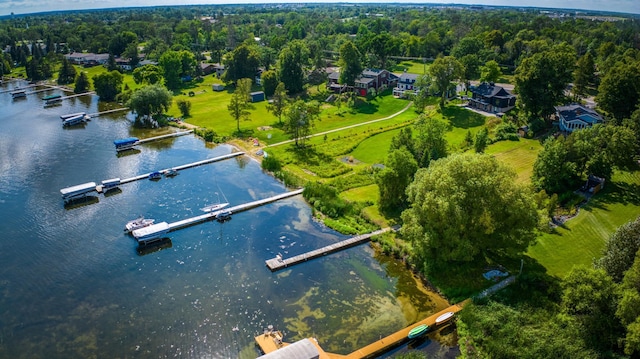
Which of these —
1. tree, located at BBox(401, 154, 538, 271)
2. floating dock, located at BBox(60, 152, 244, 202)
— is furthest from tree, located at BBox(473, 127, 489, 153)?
floating dock, located at BBox(60, 152, 244, 202)

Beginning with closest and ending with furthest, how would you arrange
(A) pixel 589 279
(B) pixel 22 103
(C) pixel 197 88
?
(A) pixel 589 279, (B) pixel 22 103, (C) pixel 197 88

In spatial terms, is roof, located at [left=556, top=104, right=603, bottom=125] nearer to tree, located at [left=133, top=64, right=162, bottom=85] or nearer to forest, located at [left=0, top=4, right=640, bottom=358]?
forest, located at [left=0, top=4, right=640, bottom=358]

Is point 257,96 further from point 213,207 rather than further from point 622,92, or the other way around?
point 622,92

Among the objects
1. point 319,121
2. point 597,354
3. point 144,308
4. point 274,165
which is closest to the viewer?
point 597,354

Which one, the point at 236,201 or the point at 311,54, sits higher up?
the point at 311,54

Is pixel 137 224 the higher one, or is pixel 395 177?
pixel 395 177

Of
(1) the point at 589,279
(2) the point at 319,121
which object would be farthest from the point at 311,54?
(1) the point at 589,279

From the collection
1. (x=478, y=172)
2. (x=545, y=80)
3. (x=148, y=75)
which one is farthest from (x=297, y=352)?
(x=148, y=75)

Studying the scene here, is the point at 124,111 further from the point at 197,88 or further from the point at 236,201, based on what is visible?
the point at 236,201
